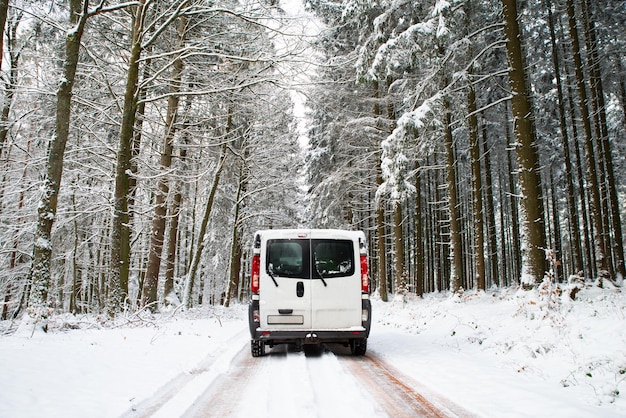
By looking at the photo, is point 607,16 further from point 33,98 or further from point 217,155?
point 33,98

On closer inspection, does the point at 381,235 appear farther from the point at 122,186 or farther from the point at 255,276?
the point at 255,276

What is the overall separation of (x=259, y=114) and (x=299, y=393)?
14.8 meters

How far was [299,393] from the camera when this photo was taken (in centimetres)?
428

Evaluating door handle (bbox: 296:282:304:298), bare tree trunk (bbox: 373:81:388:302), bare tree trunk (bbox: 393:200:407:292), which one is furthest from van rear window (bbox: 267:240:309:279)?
bare tree trunk (bbox: 373:81:388:302)

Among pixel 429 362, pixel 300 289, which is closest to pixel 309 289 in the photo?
pixel 300 289

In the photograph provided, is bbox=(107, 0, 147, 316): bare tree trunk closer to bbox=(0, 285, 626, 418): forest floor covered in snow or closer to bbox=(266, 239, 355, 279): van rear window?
bbox=(0, 285, 626, 418): forest floor covered in snow

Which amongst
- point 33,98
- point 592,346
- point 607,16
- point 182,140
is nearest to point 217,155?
point 182,140

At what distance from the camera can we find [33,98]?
41.1ft

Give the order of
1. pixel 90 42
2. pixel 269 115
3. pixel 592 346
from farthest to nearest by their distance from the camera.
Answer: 1. pixel 269 115
2. pixel 90 42
3. pixel 592 346

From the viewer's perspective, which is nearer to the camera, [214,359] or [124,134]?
[214,359]

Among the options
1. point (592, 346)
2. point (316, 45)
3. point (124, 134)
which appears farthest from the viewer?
point (124, 134)

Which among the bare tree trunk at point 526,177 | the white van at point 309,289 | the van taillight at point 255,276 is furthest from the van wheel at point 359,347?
the bare tree trunk at point 526,177

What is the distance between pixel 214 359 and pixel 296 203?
27969mm

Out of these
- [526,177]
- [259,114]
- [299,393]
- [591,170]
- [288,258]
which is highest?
[259,114]
